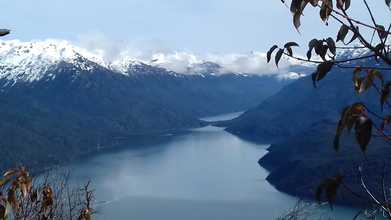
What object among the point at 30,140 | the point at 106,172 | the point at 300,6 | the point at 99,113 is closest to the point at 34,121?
the point at 30,140

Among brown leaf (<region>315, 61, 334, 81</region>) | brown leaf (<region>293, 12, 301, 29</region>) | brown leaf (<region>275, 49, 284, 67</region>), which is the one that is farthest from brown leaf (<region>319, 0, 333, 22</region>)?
brown leaf (<region>275, 49, 284, 67</region>)

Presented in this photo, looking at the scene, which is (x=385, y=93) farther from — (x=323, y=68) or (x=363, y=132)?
(x=363, y=132)

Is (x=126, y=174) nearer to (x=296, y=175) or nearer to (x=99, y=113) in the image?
(x=296, y=175)

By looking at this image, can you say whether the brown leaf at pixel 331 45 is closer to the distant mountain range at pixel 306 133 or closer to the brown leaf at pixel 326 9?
the brown leaf at pixel 326 9

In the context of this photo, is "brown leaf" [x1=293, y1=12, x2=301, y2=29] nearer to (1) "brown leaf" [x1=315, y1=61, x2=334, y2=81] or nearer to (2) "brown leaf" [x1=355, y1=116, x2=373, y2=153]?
(1) "brown leaf" [x1=315, y1=61, x2=334, y2=81]

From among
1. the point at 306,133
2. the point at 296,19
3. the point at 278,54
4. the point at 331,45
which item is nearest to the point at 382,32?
the point at 331,45

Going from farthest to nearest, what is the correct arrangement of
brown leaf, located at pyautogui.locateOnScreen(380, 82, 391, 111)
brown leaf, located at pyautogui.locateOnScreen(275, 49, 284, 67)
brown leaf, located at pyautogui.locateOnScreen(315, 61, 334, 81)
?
brown leaf, located at pyautogui.locateOnScreen(275, 49, 284, 67) < brown leaf, located at pyautogui.locateOnScreen(315, 61, 334, 81) < brown leaf, located at pyautogui.locateOnScreen(380, 82, 391, 111)
